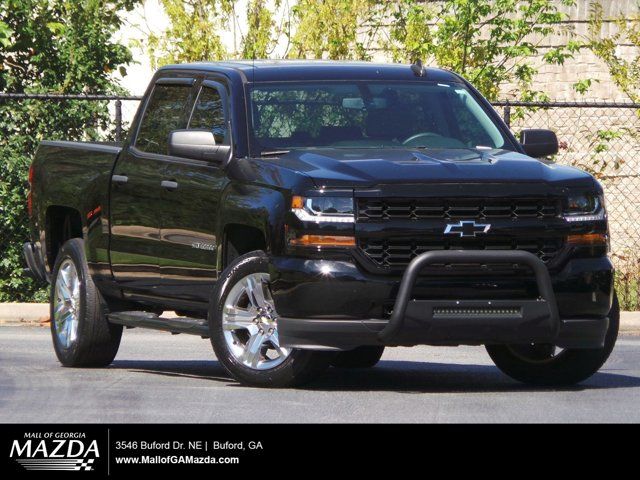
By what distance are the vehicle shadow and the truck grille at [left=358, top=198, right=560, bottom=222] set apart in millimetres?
1180

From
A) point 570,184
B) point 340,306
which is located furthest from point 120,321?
point 570,184

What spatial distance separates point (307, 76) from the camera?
37.1 feet

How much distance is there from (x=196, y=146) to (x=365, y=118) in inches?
45.0

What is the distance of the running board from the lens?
1066 centimetres

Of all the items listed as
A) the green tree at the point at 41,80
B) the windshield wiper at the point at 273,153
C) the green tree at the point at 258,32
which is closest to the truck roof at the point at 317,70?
the windshield wiper at the point at 273,153

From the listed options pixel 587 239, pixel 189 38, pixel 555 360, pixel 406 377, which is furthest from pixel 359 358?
pixel 189 38

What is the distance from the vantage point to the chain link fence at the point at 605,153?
17.8m

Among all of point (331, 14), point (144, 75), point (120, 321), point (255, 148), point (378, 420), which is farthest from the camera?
point (144, 75)

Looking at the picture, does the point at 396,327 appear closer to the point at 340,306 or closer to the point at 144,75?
the point at 340,306

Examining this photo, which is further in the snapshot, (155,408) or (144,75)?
(144,75)

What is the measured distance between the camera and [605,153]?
23594mm

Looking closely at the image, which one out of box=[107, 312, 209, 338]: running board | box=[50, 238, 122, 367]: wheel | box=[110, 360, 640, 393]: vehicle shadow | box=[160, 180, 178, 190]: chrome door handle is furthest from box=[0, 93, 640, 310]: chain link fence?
box=[160, 180, 178, 190]: chrome door handle

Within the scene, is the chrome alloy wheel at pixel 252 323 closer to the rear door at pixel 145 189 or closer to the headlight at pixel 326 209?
the headlight at pixel 326 209

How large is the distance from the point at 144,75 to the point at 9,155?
7.99 metres
